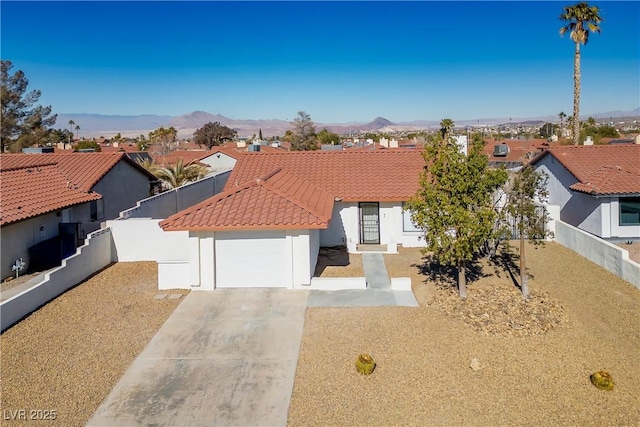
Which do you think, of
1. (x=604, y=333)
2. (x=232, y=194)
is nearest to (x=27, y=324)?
(x=232, y=194)

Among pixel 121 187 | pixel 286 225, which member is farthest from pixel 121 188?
pixel 286 225

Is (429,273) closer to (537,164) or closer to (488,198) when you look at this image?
(488,198)

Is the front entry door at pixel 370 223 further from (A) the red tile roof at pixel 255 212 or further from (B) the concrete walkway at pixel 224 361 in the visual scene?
(B) the concrete walkway at pixel 224 361

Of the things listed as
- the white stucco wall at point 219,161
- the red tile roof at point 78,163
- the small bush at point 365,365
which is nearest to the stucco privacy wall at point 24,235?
the red tile roof at point 78,163

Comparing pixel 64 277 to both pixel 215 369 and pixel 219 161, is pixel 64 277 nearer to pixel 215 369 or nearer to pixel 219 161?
pixel 215 369

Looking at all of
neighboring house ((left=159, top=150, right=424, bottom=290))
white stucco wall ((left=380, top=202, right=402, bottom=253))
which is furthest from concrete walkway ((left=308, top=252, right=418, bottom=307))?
white stucco wall ((left=380, top=202, right=402, bottom=253))

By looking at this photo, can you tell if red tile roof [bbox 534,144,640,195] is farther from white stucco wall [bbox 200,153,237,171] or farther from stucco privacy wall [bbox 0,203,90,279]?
white stucco wall [bbox 200,153,237,171]
